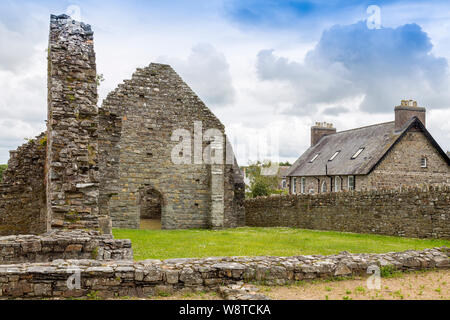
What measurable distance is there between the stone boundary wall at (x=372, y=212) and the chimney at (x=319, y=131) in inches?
735

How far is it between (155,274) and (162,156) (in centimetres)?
1429

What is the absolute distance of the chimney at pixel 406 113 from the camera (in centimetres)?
3039

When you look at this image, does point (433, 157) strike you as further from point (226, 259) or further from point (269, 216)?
point (226, 259)

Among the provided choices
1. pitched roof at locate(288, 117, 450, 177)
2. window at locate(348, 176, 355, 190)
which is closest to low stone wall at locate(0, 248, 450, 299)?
pitched roof at locate(288, 117, 450, 177)

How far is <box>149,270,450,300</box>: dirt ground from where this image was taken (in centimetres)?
684

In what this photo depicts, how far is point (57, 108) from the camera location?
35.2 feet

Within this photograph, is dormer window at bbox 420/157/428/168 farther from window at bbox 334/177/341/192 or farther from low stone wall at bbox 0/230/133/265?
low stone wall at bbox 0/230/133/265

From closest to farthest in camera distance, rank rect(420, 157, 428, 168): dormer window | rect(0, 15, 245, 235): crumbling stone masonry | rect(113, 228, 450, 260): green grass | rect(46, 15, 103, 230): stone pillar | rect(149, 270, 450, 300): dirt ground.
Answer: rect(149, 270, 450, 300): dirt ground
rect(46, 15, 103, 230): stone pillar
rect(0, 15, 245, 235): crumbling stone masonry
rect(113, 228, 450, 260): green grass
rect(420, 157, 428, 168): dormer window

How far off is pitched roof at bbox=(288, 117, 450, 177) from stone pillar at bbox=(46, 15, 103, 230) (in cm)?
2196

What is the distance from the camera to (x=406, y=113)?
30469 millimetres

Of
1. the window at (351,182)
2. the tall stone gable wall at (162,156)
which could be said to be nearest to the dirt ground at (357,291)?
the tall stone gable wall at (162,156)

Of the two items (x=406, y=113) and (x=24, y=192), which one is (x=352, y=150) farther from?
(x=24, y=192)

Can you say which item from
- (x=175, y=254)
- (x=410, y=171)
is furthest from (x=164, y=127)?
(x=410, y=171)
